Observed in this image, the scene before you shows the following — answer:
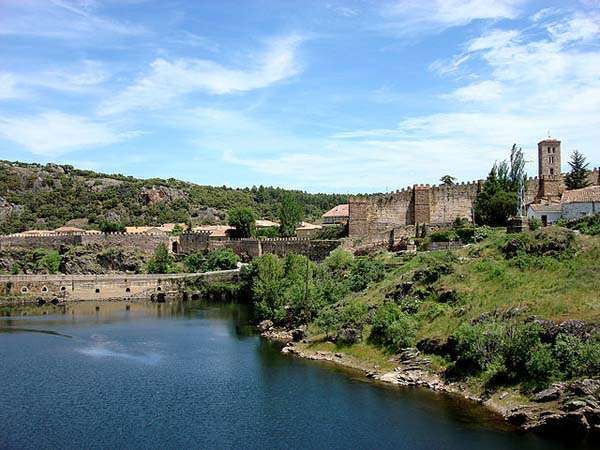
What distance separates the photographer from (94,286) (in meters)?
61.9

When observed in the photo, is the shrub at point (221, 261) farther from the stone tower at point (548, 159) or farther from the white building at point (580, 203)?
the white building at point (580, 203)

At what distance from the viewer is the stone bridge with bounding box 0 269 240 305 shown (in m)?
60.5

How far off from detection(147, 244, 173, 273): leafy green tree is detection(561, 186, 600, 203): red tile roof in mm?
38420

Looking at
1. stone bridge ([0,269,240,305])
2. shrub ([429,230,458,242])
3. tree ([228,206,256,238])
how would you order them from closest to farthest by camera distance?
shrub ([429,230,458,242]) < stone bridge ([0,269,240,305]) < tree ([228,206,256,238])

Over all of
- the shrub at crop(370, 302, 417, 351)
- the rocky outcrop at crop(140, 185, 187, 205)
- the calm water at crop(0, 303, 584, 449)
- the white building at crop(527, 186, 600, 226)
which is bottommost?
the calm water at crop(0, 303, 584, 449)

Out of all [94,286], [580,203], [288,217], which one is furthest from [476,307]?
[288,217]

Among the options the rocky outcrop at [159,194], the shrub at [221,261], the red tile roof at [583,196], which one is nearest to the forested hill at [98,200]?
the rocky outcrop at [159,194]

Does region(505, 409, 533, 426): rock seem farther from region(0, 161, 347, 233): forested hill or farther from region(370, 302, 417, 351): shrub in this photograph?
region(0, 161, 347, 233): forested hill

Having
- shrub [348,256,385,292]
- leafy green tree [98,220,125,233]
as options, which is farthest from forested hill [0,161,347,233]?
shrub [348,256,385,292]

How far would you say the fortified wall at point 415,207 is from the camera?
52.5 m

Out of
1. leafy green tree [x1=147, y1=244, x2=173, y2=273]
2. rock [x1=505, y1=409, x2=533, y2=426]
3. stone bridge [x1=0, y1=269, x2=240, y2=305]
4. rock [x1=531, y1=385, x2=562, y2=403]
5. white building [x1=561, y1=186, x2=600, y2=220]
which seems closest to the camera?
rock [x1=505, y1=409, x2=533, y2=426]

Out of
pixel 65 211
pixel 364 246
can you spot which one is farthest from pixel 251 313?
pixel 65 211

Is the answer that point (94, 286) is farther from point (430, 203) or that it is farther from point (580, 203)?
point (580, 203)

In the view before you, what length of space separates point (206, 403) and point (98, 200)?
80871 millimetres
